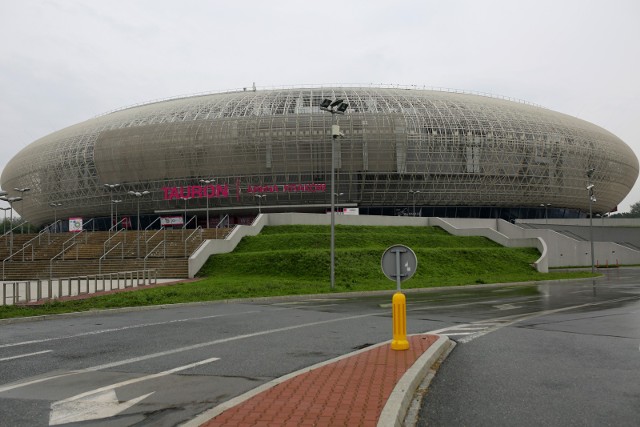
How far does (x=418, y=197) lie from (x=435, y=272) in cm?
3398

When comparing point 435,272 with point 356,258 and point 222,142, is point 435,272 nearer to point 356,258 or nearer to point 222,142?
point 356,258

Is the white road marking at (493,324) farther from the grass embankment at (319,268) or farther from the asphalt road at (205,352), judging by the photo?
the grass embankment at (319,268)

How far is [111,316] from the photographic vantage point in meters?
15.7

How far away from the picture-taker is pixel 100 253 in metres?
39.2

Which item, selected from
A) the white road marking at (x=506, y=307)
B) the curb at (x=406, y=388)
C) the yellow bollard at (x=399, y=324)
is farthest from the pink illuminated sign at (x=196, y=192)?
the curb at (x=406, y=388)

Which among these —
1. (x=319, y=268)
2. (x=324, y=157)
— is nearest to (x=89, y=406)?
(x=319, y=268)

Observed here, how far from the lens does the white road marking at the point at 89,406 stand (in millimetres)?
5480

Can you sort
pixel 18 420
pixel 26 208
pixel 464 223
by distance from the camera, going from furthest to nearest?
pixel 26 208, pixel 464 223, pixel 18 420

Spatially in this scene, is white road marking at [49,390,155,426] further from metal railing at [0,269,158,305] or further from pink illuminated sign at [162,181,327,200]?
pink illuminated sign at [162,181,327,200]

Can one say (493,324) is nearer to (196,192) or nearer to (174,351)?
(174,351)

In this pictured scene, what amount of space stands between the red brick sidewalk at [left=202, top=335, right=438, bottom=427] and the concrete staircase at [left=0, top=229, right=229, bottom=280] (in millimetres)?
25783

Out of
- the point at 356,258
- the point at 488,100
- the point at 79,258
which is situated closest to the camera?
the point at 356,258

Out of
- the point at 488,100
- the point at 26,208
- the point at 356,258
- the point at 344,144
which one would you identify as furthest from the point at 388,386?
the point at 26,208

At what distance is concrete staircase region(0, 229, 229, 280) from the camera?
112 feet
